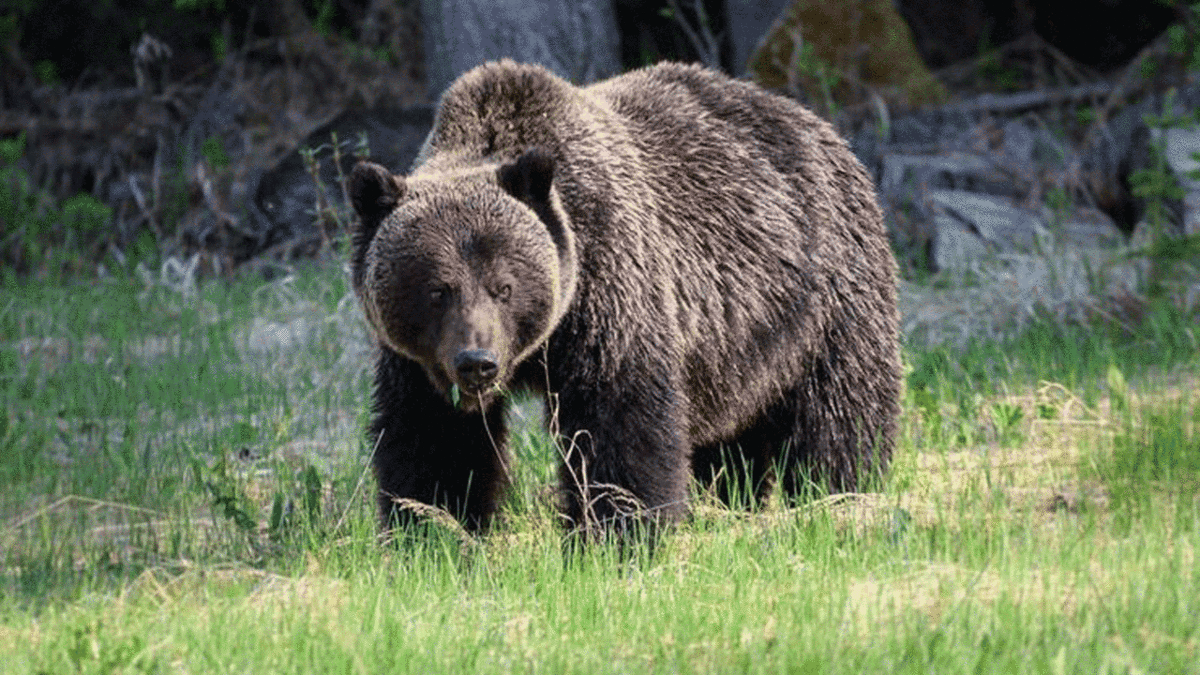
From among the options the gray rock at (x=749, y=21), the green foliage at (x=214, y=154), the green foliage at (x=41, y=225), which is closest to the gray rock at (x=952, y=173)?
the gray rock at (x=749, y=21)

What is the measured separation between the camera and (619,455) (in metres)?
5.36

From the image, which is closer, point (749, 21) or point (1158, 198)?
point (1158, 198)

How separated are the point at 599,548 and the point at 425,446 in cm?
66

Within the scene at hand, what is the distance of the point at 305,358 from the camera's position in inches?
335

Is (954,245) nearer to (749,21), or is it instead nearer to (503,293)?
(749,21)

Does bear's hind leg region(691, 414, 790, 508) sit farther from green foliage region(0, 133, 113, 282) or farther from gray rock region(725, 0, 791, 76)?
green foliage region(0, 133, 113, 282)

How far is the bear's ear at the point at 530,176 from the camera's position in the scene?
5.14 metres

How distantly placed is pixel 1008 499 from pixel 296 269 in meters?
6.20

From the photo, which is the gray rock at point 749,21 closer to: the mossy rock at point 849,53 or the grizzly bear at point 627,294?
the mossy rock at point 849,53

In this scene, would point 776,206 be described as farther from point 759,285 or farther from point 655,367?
point 655,367

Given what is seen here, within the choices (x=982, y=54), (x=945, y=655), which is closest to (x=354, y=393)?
(x=945, y=655)

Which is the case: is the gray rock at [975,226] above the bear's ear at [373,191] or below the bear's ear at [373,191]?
below

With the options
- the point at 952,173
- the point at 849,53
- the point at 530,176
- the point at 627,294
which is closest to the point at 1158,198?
the point at 952,173

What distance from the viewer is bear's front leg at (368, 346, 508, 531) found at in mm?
5453
